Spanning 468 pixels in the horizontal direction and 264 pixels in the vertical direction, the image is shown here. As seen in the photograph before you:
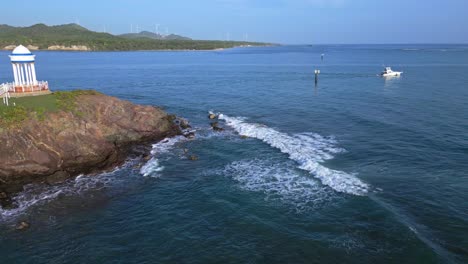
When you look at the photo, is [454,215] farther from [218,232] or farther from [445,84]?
[445,84]

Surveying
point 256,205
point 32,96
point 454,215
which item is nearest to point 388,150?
point 454,215

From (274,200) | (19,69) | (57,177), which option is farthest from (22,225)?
(19,69)

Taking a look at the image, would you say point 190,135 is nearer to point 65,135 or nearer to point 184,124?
point 184,124

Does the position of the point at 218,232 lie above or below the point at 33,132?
below

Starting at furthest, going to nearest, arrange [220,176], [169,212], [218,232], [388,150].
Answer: [388,150], [220,176], [169,212], [218,232]

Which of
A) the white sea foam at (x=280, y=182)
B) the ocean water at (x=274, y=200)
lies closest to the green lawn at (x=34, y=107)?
the ocean water at (x=274, y=200)

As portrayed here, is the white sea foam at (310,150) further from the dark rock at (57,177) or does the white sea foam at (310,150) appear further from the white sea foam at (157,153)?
the dark rock at (57,177)

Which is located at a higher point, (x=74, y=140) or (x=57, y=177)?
(x=74, y=140)

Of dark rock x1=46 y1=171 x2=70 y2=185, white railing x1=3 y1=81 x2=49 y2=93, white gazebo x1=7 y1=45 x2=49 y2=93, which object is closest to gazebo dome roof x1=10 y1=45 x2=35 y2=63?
white gazebo x1=7 y1=45 x2=49 y2=93
